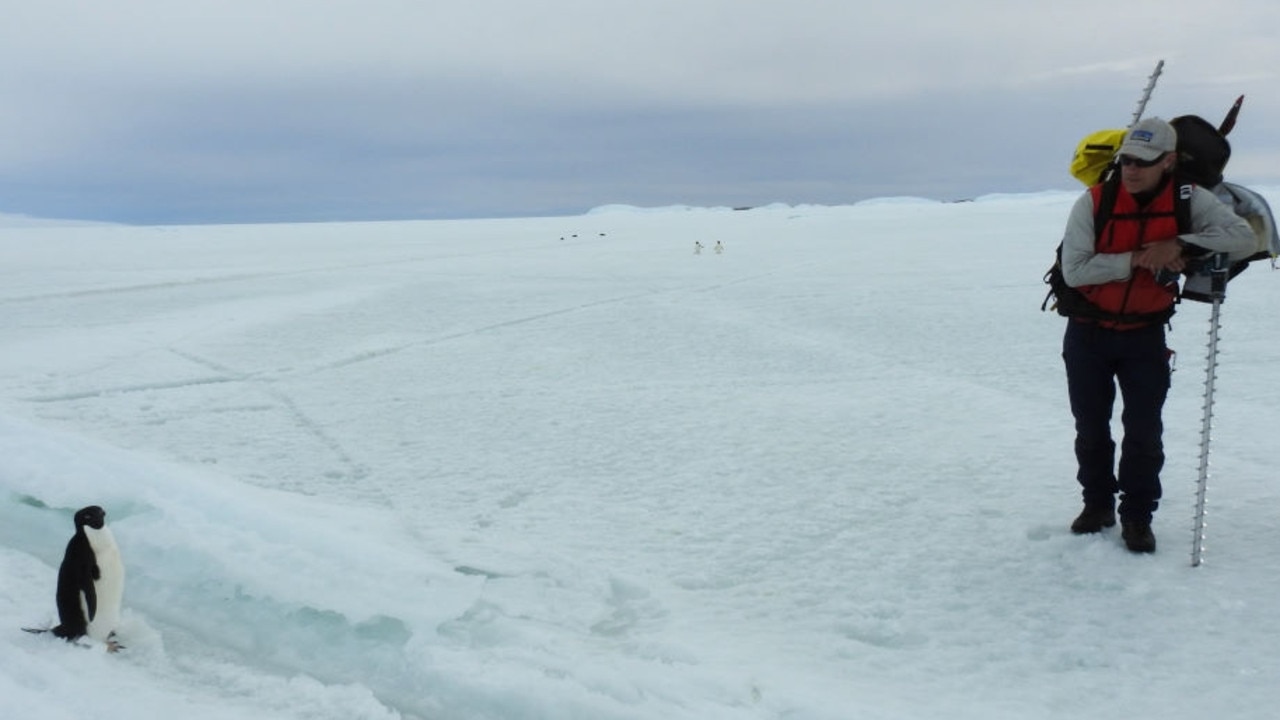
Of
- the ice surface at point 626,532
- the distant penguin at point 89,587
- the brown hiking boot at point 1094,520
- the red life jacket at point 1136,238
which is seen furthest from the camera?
the brown hiking boot at point 1094,520

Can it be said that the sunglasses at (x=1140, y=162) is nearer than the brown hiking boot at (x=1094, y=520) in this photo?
Yes

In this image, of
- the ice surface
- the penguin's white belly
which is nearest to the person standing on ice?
the ice surface

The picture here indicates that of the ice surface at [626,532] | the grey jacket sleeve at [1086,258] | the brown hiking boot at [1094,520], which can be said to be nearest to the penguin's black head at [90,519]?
the ice surface at [626,532]

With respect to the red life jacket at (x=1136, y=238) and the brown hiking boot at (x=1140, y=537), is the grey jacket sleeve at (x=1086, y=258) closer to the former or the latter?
the red life jacket at (x=1136, y=238)

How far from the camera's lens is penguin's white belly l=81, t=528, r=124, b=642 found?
2.57 metres

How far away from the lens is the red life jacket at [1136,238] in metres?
2.80

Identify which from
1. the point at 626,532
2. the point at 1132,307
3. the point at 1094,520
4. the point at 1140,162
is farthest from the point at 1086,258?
the point at 626,532

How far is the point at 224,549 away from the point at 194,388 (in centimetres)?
318

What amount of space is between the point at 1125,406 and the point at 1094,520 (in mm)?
433

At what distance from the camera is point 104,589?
258 cm

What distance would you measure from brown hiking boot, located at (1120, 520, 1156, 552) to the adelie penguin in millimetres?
3182

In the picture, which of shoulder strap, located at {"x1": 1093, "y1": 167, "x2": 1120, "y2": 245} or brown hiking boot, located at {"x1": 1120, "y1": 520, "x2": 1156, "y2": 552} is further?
brown hiking boot, located at {"x1": 1120, "y1": 520, "x2": 1156, "y2": 552}

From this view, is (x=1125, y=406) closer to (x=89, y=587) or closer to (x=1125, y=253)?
(x=1125, y=253)

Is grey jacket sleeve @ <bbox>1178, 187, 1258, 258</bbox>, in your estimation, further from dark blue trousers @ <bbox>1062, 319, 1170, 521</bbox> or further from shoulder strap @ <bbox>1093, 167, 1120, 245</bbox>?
dark blue trousers @ <bbox>1062, 319, 1170, 521</bbox>
